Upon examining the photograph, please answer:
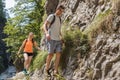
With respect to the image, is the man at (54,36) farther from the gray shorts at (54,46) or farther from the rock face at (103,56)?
the rock face at (103,56)

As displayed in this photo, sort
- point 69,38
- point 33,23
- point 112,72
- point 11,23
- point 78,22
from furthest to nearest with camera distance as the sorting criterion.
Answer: point 11,23
point 33,23
point 78,22
point 69,38
point 112,72

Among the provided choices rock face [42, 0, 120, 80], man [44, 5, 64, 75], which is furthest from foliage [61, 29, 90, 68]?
man [44, 5, 64, 75]

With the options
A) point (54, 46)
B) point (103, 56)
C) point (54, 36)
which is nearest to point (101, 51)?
point (103, 56)

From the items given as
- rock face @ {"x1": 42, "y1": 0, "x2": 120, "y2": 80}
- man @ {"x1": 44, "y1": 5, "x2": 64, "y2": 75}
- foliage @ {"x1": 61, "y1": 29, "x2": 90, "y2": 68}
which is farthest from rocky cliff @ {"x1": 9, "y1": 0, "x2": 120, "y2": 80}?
man @ {"x1": 44, "y1": 5, "x2": 64, "y2": 75}

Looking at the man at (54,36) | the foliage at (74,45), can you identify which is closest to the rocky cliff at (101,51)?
the foliage at (74,45)

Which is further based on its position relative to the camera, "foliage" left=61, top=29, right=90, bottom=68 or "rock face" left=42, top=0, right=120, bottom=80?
"foliage" left=61, top=29, right=90, bottom=68

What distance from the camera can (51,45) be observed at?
1064cm

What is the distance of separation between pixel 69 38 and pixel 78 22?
1326 mm

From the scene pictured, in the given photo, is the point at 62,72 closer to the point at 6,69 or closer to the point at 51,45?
the point at 51,45

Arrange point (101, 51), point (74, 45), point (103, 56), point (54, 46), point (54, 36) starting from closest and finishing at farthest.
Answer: point (103, 56), point (101, 51), point (54, 46), point (54, 36), point (74, 45)

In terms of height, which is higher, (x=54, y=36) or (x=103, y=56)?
(x=54, y=36)

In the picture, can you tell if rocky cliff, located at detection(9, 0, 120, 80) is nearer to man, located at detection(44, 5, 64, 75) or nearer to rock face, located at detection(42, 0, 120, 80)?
rock face, located at detection(42, 0, 120, 80)

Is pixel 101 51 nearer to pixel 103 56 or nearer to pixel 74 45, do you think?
pixel 103 56

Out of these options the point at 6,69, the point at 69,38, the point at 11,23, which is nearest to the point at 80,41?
the point at 69,38
